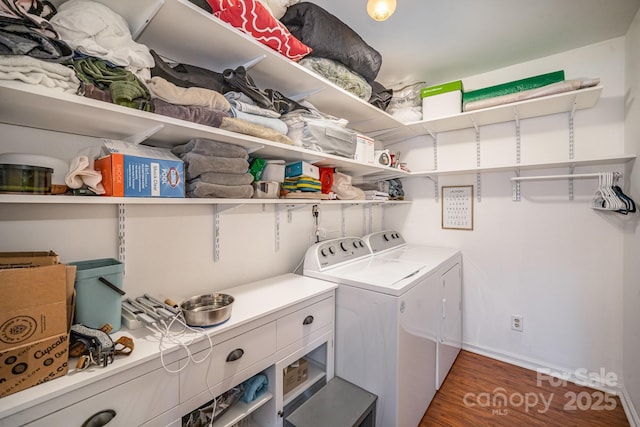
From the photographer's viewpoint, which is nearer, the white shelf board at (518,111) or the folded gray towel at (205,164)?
the folded gray towel at (205,164)

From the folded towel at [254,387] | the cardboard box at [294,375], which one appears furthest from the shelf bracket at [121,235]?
the cardboard box at [294,375]

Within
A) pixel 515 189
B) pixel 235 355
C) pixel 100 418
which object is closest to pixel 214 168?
pixel 235 355

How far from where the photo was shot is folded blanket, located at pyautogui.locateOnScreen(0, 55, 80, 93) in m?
0.71

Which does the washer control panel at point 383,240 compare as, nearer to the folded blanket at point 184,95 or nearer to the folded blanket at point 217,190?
the folded blanket at point 217,190

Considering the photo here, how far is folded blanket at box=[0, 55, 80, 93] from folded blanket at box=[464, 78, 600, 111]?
2.45 m

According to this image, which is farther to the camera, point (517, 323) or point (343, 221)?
point (343, 221)

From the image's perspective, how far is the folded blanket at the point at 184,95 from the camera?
1013 millimetres

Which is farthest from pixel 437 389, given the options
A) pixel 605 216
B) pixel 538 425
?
pixel 605 216

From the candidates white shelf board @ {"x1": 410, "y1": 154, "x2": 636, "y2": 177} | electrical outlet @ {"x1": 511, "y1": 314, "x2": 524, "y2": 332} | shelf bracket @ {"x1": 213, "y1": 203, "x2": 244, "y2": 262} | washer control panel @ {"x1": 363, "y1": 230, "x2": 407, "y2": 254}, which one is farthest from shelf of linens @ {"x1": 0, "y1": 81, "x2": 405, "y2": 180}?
electrical outlet @ {"x1": 511, "y1": 314, "x2": 524, "y2": 332}

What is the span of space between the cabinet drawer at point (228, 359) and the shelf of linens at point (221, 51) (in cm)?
130

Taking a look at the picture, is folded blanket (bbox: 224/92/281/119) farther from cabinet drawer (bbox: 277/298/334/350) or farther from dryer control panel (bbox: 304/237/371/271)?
cabinet drawer (bbox: 277/298/334/350)

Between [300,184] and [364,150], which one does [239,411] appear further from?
[364,150]

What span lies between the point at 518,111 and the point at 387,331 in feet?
6.60

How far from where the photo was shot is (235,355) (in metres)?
1.11
